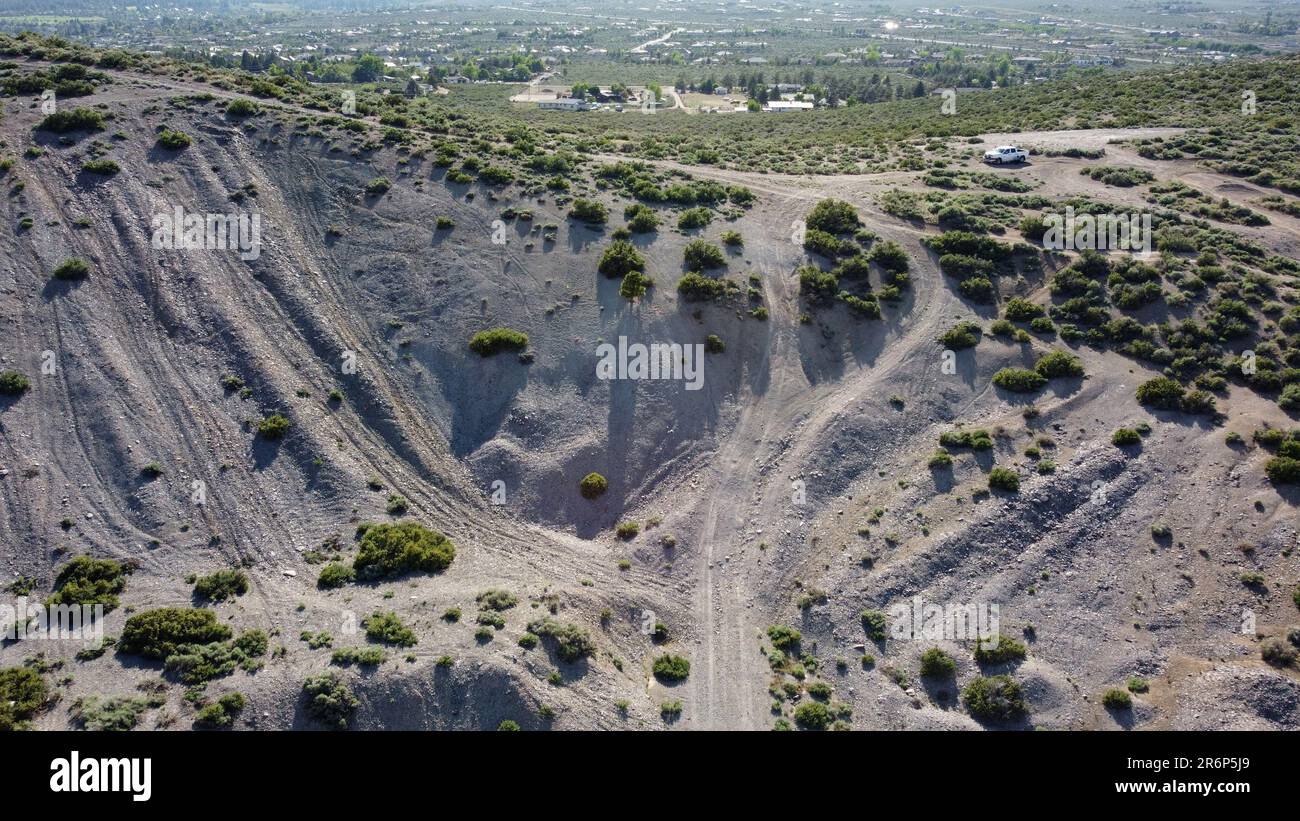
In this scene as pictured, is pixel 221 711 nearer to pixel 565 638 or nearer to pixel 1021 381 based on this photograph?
pixel 565 638

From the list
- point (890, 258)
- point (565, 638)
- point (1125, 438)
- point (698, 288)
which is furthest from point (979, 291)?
point (565, 638)

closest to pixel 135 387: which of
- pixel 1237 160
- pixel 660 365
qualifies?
pixel 660 365

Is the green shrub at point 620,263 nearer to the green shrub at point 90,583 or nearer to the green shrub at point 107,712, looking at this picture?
the green shrub at point 90,583

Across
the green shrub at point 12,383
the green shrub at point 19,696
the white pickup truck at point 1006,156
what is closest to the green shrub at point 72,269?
the green shrub at point 12,383

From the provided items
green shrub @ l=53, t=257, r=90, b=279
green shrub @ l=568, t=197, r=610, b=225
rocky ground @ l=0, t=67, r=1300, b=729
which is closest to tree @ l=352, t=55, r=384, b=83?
rocky ground @ l=0, t=67, r=1300, b=729

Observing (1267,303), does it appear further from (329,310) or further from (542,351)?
(329,310)

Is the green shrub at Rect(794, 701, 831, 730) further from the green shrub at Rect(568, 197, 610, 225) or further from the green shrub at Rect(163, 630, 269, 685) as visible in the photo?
the green shrub at Rect(568, 197, 610, 225)
